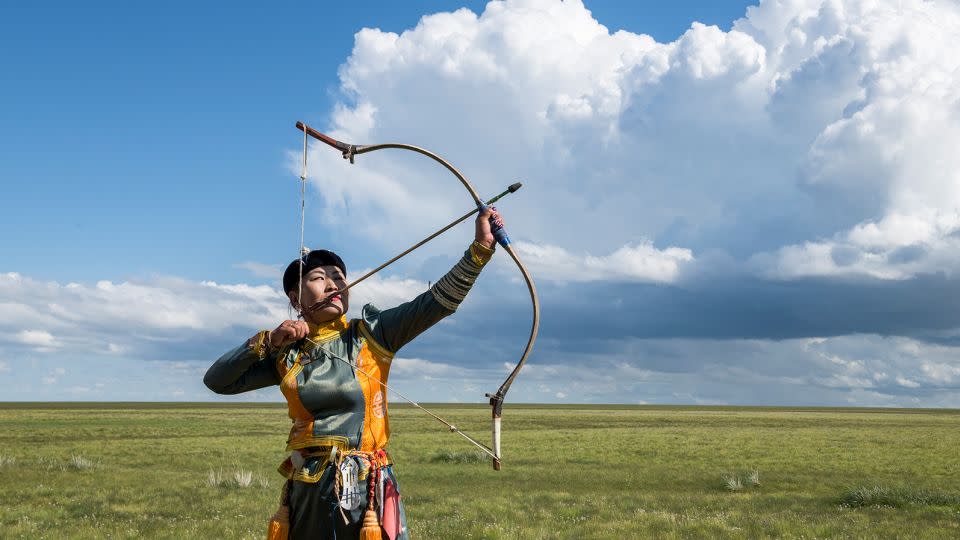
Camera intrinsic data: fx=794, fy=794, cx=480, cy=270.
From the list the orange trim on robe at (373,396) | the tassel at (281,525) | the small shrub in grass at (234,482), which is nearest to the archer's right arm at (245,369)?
the orange trim on robe at (373,396)

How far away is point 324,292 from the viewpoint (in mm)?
4328

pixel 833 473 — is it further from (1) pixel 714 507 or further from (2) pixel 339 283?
(2) pixel 339 283

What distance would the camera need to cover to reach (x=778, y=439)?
4372 cm

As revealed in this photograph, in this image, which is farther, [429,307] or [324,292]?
[324,292]

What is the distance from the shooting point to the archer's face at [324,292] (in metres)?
4.25

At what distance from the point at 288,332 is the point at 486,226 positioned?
43.7 inches

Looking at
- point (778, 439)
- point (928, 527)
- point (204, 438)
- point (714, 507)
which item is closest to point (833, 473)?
point (714, 507)

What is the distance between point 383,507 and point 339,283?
4.01ft

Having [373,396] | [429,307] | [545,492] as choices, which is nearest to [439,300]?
[429,307]

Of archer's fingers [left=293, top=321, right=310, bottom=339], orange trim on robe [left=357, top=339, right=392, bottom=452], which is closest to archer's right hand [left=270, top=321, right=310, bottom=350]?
archer's fingers [left=293, top=321, right=310, bottom=339]

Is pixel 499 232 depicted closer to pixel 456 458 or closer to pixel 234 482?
pixel 234 482

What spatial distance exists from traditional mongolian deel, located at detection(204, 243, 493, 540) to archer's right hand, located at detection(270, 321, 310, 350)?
23 cm

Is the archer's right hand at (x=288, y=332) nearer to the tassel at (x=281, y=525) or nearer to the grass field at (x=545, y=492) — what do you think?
the tassel at (x=281, y=525)

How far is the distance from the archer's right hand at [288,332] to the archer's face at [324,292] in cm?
33
